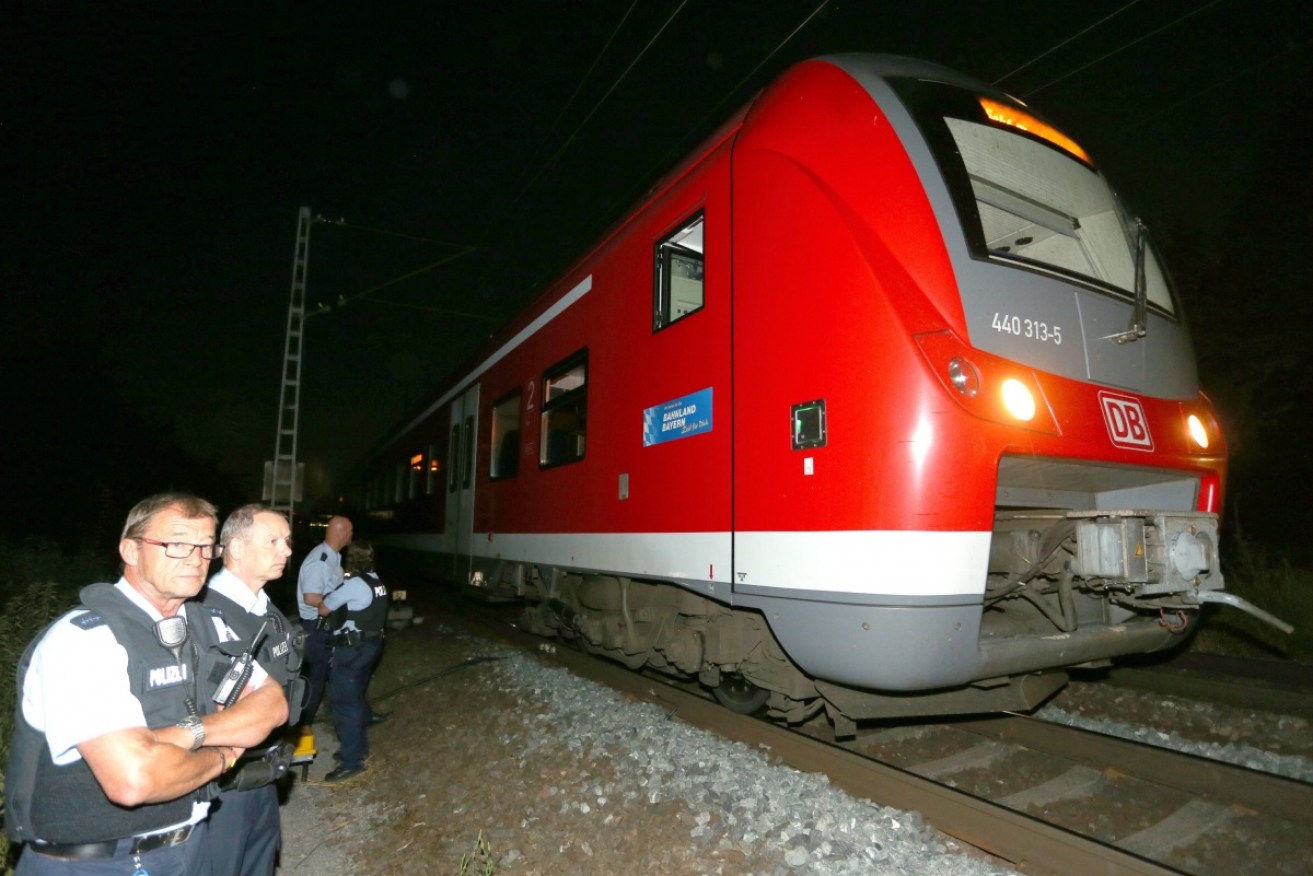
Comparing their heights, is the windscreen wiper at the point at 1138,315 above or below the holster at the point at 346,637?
above

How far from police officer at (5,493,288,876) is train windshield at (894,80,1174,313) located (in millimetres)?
3305

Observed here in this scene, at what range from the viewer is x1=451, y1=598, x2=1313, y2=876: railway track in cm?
328

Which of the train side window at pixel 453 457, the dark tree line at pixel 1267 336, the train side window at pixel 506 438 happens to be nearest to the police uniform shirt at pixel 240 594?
the train side window at pixel 506 438

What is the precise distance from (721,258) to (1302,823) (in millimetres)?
3762

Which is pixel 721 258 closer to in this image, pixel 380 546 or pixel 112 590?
pixel 112 590

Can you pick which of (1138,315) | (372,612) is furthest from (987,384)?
(372,612)

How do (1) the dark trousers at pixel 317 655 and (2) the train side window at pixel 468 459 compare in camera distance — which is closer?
(1) the dark trousers at pixel 317 655

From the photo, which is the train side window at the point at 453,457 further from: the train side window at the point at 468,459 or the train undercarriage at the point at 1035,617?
the train undercarriage at the point at 1035,617

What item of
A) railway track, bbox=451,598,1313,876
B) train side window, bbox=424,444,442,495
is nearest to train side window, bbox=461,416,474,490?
train side window, bbox=424,444,442,495

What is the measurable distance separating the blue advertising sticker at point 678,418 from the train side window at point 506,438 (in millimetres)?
2648

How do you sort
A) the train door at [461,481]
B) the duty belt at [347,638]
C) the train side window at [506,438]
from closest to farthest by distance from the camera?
the duty belt at [347,638] → the train side window at [506,438] → the train door at [461,481]

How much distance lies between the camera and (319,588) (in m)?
5.27

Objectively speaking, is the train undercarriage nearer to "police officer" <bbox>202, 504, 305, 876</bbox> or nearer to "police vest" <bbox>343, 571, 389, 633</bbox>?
"police vest" <bbox>343, 571, 389, 633</bbox>

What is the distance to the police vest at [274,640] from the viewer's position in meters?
2.52
